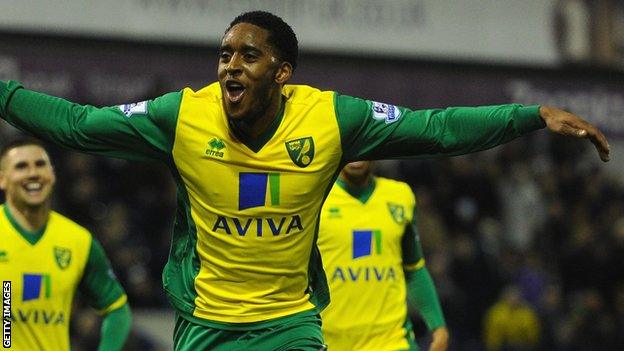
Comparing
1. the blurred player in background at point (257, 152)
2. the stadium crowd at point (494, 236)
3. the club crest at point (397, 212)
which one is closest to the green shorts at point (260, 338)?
the blurred player in background at point (257, 152)

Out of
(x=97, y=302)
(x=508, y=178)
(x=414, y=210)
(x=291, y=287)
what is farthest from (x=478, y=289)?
(x=291, y=287)

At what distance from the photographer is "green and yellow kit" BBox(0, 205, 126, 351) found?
7059 millimetres

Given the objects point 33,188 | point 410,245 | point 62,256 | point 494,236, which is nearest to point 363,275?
point 410,245

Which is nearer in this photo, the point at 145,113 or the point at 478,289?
the point at 145,113

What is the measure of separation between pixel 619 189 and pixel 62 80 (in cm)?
730

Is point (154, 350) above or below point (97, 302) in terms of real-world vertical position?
below

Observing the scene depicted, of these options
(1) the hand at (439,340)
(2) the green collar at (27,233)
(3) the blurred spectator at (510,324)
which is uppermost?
(2) the green collar at (27,233)

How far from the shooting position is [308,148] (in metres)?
5.53

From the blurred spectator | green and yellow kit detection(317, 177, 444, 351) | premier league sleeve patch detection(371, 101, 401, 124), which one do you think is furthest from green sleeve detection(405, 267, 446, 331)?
the blurred spectator

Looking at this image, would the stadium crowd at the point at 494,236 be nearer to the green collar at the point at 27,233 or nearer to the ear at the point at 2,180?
the ear at the point at 2,180

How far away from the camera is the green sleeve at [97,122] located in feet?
17.2

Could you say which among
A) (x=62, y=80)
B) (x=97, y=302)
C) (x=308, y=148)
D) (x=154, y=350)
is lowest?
(x=154, y=350)

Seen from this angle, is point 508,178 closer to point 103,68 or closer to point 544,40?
point 544,40

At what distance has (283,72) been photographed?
5.55 metres
